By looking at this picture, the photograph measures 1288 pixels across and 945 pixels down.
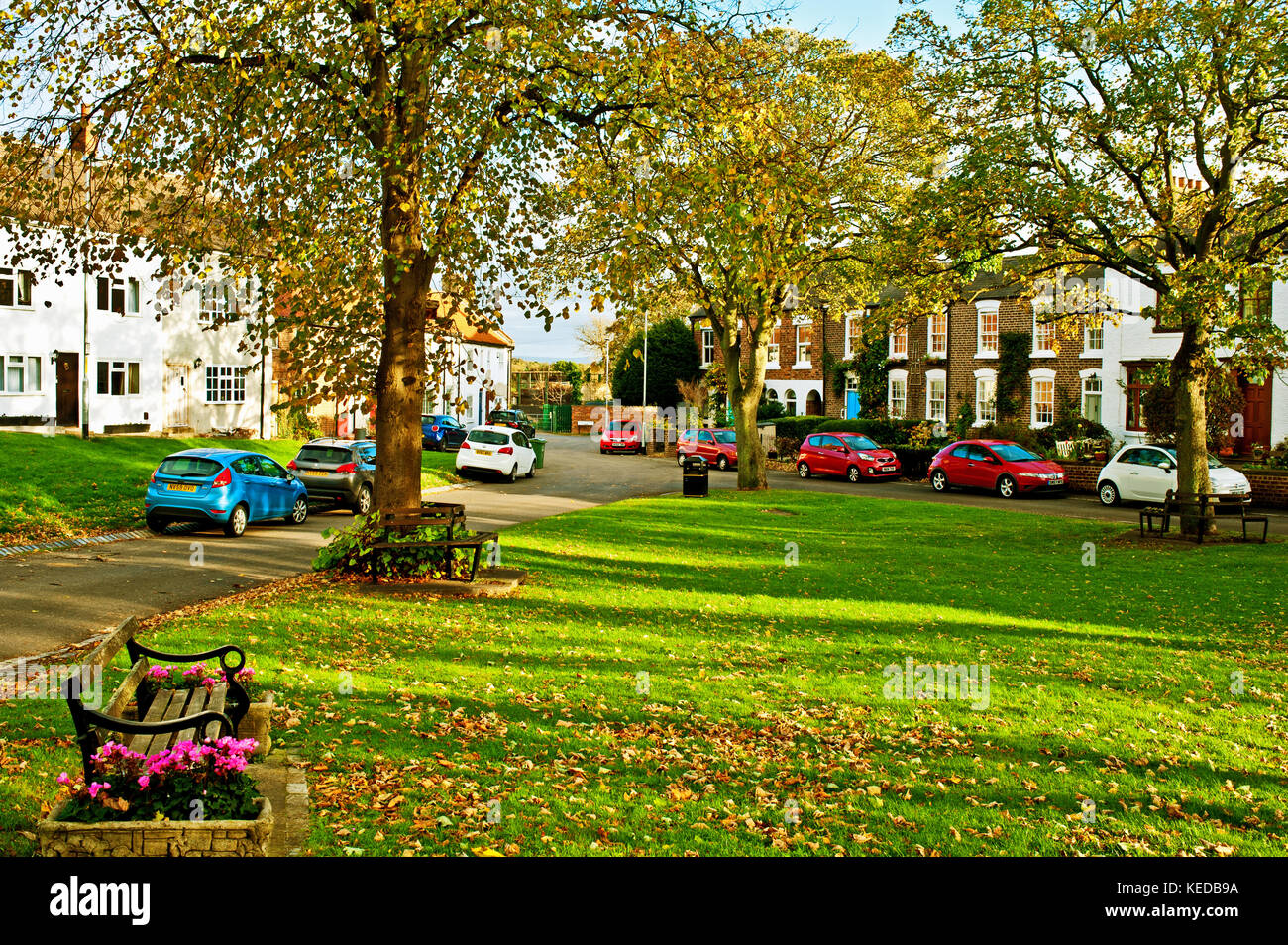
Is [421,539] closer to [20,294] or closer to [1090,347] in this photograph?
[20,294]

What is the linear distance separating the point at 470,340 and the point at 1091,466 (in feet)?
156

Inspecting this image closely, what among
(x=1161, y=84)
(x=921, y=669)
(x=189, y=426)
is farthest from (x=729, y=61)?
(x=189, y=426)

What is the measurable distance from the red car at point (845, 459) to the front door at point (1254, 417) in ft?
41.0

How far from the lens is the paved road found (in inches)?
452

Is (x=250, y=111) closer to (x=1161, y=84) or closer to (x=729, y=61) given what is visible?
(x=729, y=61)

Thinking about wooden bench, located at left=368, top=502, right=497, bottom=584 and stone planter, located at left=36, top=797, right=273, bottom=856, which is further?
wooden bench, located at left=368, top=502, right=497, bottom=584

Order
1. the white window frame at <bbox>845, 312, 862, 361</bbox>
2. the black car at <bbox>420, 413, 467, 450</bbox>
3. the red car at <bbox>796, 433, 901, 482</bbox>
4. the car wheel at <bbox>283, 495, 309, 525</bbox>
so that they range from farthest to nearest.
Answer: the white window frame at <bbox>845, 312, 862, 361</bbox>, the black car at <bbox>420, 413, 467, 450</bbox>, the red car at <bbox>796, 433, 901, 482</bbox>, the car wheel at <bbox>283, 495, 309, 525</bbox>

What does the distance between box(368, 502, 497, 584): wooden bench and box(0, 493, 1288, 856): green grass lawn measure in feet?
2.98

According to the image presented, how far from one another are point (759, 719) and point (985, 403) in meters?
43.7

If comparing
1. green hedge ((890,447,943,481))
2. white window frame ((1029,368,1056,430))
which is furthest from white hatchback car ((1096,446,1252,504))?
white window frame ((1029,368,1056,430))

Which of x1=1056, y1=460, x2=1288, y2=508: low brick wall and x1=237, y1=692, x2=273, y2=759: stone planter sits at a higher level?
x1=1056, y1=460, x2=1288, y2=508: low brick wall

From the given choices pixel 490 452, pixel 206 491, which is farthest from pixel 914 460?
pixel 206 491

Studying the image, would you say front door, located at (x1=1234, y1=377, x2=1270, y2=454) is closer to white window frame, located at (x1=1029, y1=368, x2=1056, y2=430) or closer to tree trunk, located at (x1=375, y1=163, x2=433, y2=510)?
white window frame, located at (x1=1029, y1=368, x2=1056, y2=430)

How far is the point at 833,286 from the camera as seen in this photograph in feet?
108
